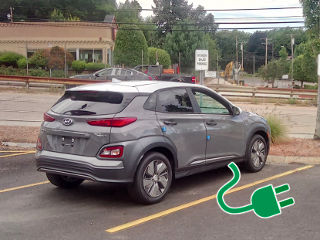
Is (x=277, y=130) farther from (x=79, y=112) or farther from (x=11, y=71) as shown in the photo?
(x=11, y=71)

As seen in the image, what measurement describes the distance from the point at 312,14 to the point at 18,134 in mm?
8361

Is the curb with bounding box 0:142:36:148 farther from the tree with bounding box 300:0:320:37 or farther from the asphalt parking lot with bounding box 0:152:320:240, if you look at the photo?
the tree with bounding box 300:0:320:37

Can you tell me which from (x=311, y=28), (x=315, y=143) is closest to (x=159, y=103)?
(x=315, y=143)

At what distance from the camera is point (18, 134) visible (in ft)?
39.2

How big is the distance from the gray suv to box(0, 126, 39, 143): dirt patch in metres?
4.79

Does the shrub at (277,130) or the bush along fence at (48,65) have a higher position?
the bush along fence at (48,65)

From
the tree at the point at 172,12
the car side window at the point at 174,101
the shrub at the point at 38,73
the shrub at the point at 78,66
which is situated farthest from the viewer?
the tree at the point at 172,12

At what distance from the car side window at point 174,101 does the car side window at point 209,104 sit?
10.7 inches

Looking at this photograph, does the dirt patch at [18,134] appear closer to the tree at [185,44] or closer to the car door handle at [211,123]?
the car door handle at [211,123]

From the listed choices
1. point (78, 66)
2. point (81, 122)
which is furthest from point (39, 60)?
point (81, 122)

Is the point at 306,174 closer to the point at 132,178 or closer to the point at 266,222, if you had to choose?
the point at 266,222

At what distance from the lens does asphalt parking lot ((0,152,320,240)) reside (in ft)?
16.4

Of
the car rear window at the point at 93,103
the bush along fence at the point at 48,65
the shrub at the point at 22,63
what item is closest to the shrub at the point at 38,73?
the bush along fence at the point at 48,65

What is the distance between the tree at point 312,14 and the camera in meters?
11.1
